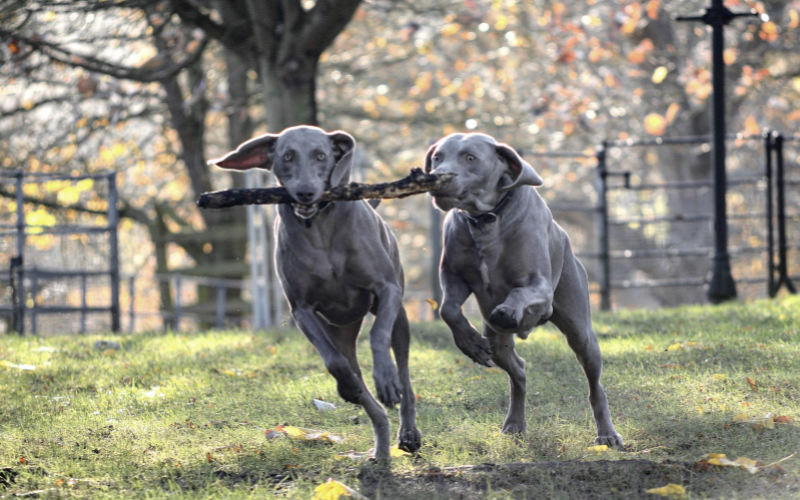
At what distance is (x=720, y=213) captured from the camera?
10.3m

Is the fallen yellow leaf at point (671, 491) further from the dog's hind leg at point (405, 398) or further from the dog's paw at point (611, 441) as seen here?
the dog's hind leg at point (405, 398)

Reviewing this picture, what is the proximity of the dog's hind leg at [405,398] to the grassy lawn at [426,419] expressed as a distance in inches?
3.7

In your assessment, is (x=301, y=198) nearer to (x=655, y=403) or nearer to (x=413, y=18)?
(x=655, y=403)

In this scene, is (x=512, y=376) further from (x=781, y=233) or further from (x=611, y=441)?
(x=781, y=233)

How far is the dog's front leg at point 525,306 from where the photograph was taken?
13.4 feet

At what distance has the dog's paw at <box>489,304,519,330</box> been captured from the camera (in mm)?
4059

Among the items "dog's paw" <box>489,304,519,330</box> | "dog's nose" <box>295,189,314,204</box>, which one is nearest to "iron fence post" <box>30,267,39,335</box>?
"dog's nose" <box>295,189,314,204</box>

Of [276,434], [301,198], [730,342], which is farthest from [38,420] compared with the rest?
[730,342]

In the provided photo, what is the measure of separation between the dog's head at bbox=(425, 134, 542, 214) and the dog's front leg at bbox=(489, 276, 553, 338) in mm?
434

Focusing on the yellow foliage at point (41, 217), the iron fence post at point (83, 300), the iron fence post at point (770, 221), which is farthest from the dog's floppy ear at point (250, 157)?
the yellow foliage at point (41, 217)

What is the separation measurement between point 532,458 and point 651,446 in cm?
65

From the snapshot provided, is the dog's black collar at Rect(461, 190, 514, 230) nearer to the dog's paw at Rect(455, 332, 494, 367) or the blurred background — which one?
the dog's paw at Rect(455, 332, 494, 367)

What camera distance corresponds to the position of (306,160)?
4.48 metres

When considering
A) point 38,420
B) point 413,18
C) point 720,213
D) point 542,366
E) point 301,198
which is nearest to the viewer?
point 301,198
